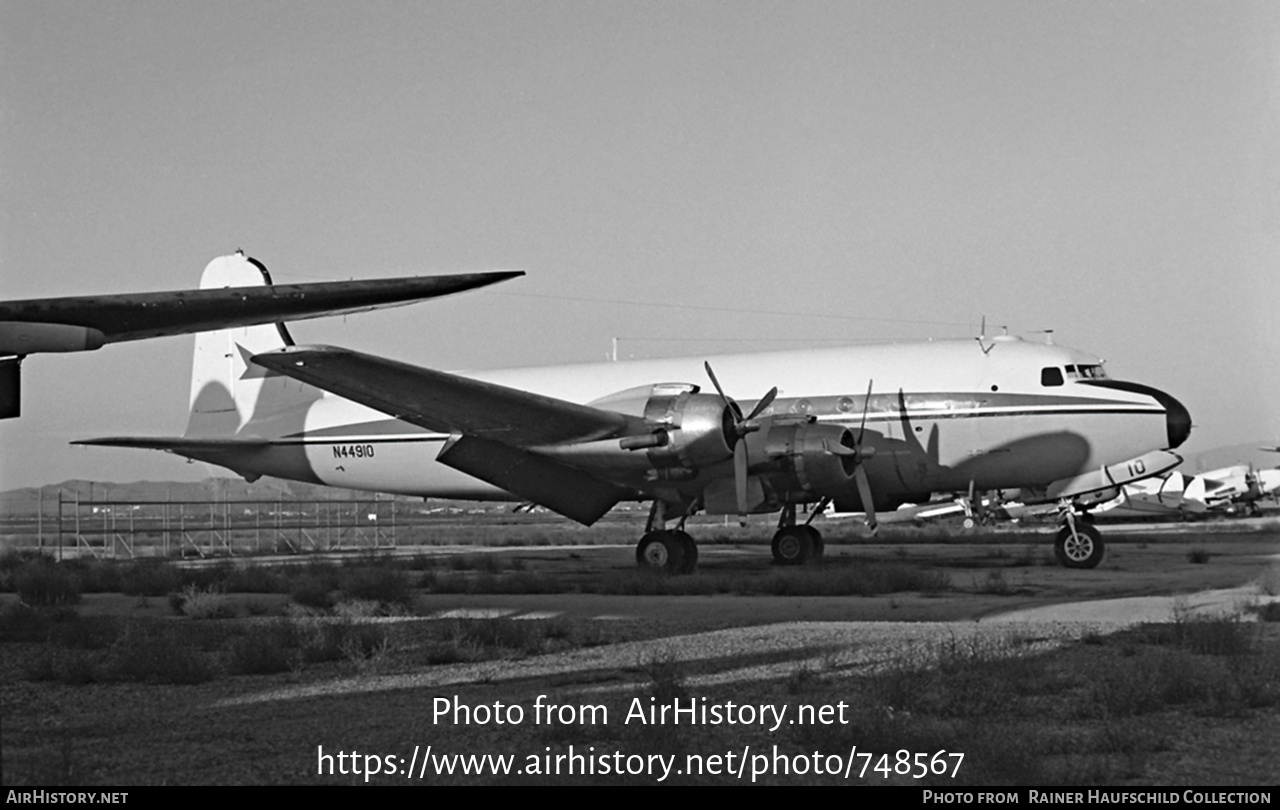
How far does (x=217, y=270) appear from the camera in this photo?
2772 centimetres

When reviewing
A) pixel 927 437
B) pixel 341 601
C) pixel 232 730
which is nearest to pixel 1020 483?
pixel 927 437

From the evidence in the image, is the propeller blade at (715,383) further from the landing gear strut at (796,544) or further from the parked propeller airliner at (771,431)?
the landing gear strut at (796,544)

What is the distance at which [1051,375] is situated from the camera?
2123 centimetres

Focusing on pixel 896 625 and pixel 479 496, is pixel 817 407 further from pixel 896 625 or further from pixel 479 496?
pixel 896 625

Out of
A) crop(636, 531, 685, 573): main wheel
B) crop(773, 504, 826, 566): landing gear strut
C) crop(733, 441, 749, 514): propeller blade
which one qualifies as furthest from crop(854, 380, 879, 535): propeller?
crop(636, 531, 685, 573): main wheel

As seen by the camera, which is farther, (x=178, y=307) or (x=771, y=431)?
(x=771, y=431)

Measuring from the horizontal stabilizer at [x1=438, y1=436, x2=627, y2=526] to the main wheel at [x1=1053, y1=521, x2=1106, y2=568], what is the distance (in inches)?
302

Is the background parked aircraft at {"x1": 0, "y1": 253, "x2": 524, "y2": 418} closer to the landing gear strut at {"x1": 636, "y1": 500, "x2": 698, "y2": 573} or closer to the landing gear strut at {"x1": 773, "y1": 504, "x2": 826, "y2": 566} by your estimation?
the landing gear strut at {"x1": 636, "y1": 500, "x2": 698, "y2": 573}

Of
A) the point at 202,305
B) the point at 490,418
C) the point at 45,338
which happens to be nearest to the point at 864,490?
the point at 490,418

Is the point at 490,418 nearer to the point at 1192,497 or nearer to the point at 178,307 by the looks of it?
the point at 178,307

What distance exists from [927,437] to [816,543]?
337 cm

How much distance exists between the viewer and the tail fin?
26422mm

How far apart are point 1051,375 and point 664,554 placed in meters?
7.36

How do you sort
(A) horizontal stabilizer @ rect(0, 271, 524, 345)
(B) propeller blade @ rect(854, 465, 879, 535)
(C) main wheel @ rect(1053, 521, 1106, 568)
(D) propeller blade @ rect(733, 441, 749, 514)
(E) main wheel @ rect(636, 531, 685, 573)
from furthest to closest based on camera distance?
(C) main wheel @ rect(1053, 521, 1106, 568) → (E) main wheel @ rect(636, 531, 685, 573) → (B) propeller blade @ rect(854, 465, 879, 535) → (D) propeller blade @ rect(733, 441, 749, 514) → (A) horizontal stabilizer @ rect(0, 271, 524, 345)
